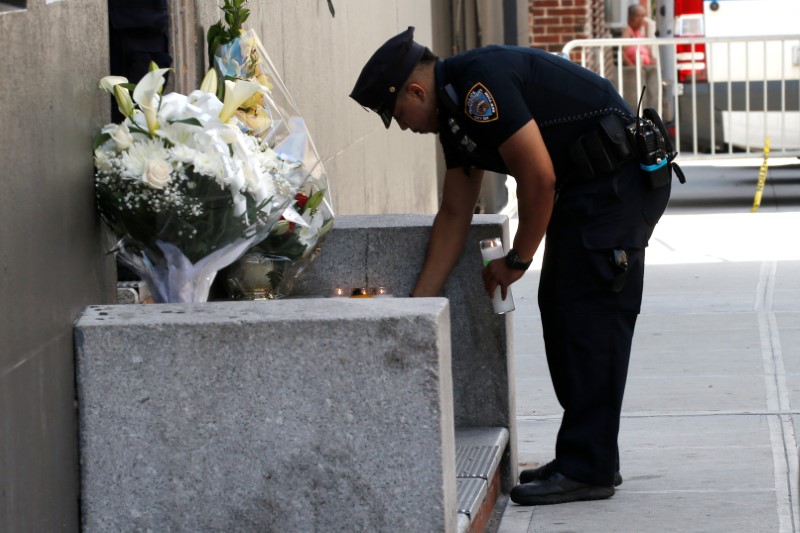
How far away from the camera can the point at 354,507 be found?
10.1 ft

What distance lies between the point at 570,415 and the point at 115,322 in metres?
1.83

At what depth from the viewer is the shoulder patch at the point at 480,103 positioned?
4002 mm

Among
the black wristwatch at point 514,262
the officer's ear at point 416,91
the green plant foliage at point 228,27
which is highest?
the green plant foliage at point 228,27

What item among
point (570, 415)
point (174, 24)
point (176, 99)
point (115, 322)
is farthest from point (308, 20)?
point (115, 322)

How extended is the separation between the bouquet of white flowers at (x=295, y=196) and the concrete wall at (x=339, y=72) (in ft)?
0.67

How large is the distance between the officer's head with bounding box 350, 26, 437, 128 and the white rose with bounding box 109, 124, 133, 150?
0.99 metres

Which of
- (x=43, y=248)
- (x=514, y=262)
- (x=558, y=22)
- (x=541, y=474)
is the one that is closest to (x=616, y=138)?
(x=514, y=262)

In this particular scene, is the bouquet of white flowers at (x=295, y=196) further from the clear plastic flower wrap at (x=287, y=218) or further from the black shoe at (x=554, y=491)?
the black shoe at (x=554, y=491)

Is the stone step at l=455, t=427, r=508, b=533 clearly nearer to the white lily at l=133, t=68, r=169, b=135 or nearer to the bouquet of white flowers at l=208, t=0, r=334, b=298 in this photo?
the bouquet of white flowers at l=208, t=0, r=334, b=298

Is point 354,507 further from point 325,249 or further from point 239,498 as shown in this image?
point 325,249

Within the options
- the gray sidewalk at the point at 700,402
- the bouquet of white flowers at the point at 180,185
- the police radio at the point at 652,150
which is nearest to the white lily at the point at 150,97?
the bouquet of white flowers at the point at 180,185

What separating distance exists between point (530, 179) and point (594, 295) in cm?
51

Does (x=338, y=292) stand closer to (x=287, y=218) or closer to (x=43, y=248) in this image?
(x=287, y=218)

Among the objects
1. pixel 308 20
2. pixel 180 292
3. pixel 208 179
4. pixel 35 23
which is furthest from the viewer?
pixel 308 20
